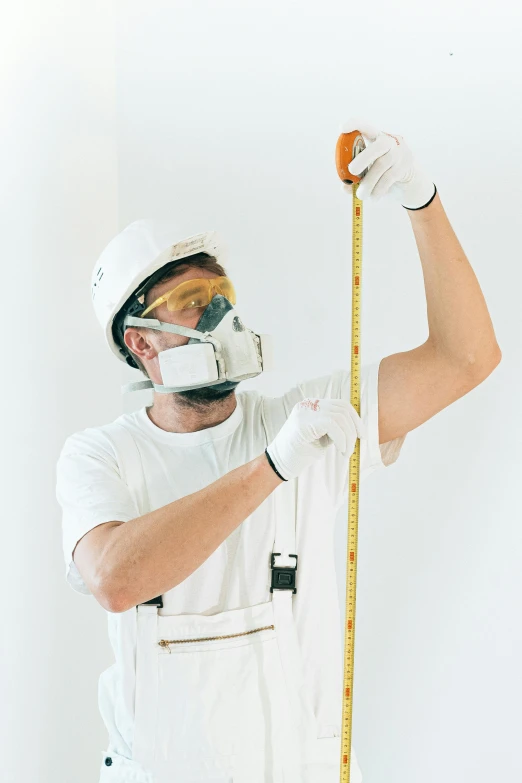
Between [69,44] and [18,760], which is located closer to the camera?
[18,760]

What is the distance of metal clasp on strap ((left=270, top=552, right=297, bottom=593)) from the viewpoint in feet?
6.20

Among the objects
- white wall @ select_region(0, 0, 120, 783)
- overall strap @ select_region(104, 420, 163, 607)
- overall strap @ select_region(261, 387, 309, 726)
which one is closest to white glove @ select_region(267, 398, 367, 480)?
overall strap @ select_region(261, 387, 309, 726)

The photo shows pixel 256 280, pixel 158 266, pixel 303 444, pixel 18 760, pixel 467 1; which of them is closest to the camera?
pixel 303 444

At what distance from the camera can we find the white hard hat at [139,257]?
203 centimetres

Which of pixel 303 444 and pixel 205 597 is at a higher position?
pixel 303 444

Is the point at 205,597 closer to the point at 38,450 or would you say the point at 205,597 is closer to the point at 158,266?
the point at 158,266

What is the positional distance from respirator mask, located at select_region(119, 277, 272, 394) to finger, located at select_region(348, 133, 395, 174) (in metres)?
0.45

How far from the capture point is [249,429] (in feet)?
6.72

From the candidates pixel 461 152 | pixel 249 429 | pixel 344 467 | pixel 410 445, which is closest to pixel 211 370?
pixel 249 429

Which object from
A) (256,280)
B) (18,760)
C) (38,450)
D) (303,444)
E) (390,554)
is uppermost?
(256,280)

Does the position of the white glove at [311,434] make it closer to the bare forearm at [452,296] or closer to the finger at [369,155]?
the bare forearm at [452,296]

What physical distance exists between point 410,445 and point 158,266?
2.86 ft

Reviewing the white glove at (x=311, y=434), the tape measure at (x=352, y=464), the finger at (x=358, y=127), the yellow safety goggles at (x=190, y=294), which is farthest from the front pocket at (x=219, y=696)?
the finger at (x=358, y=127)

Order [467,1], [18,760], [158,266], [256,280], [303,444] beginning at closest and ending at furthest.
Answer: [303,444]
[158,266]
[467,1]
[18,760]
[256,280]
